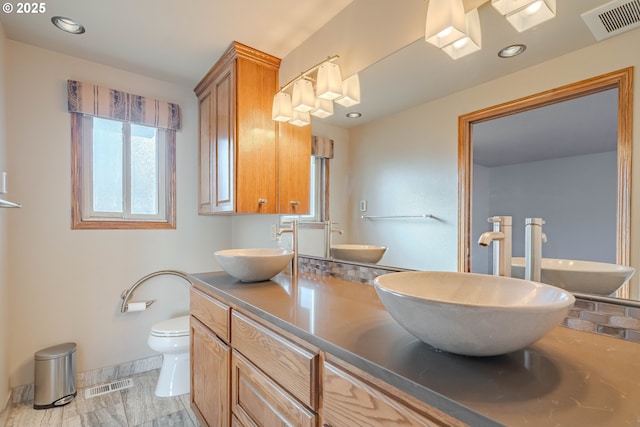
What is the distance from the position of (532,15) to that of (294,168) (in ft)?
4.64

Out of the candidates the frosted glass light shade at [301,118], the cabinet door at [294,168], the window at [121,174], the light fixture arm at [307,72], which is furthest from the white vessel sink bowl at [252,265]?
the window at [121,174]

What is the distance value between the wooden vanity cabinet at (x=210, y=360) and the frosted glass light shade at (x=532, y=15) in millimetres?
1483

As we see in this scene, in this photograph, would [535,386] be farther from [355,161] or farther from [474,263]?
[355,161]

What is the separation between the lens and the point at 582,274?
923mm

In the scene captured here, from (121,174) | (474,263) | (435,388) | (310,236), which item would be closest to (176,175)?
(121,174)

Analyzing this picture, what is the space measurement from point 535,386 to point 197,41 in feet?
7.52

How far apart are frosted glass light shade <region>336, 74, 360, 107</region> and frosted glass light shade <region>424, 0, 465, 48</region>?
45 centimetres

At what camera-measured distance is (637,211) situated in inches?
32.8

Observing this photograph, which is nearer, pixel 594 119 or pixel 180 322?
pixel 594 119

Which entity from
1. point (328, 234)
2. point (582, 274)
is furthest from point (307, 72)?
point (582, 274)

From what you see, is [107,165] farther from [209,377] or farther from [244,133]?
[209,377]

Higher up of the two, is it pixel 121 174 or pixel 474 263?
pixel 121 174

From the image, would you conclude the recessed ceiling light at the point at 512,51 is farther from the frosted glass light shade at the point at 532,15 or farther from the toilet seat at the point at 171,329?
the toilet seat at the point at 171,329

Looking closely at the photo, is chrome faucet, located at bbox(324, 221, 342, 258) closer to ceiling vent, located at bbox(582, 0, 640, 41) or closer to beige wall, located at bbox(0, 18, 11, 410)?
ceiling vent, located at bbox(582, 0, 640, 41)
